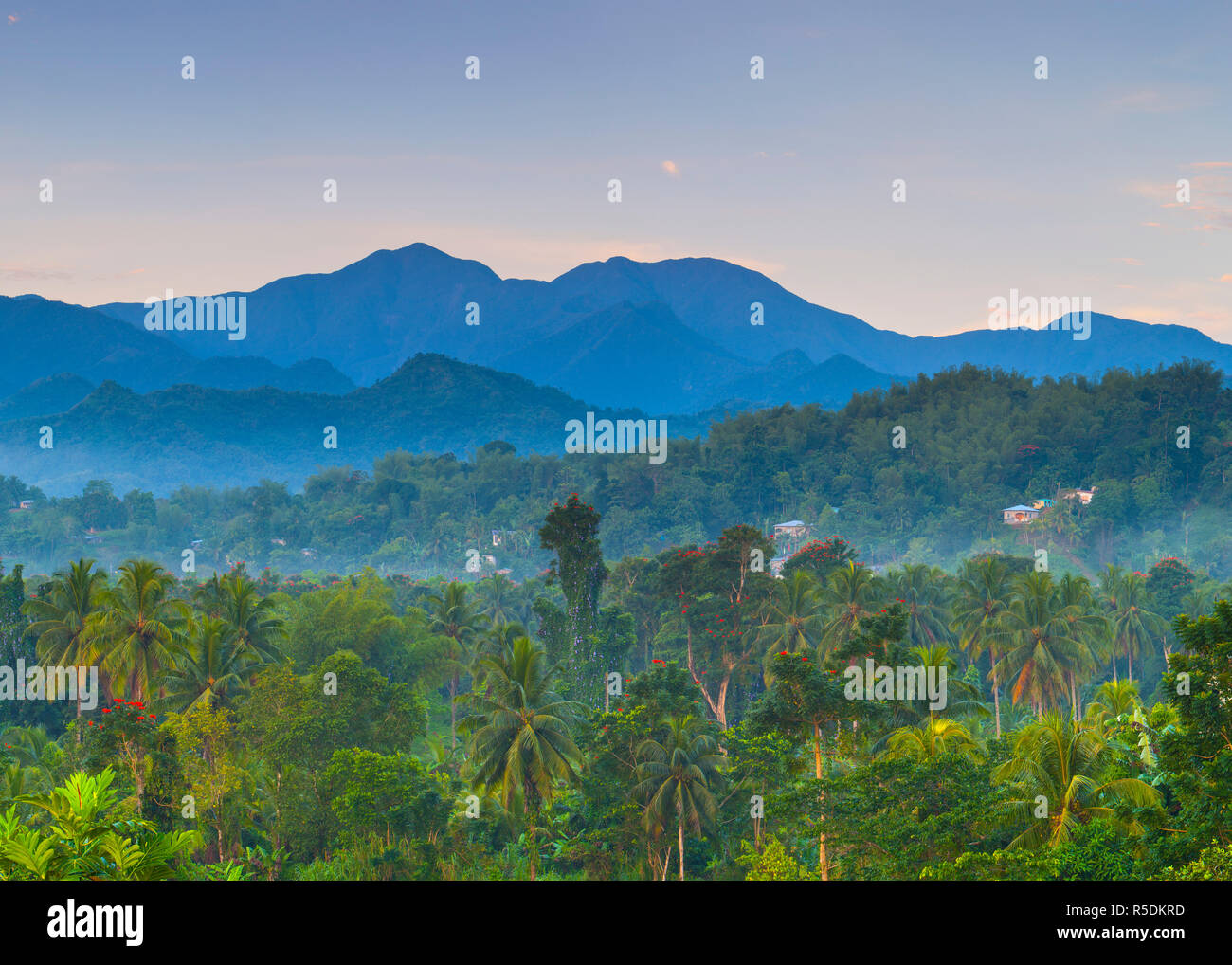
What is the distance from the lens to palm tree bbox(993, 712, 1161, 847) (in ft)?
77.2

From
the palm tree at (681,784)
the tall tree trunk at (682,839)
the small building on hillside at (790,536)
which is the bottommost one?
the tall tree trunk at (682,839)

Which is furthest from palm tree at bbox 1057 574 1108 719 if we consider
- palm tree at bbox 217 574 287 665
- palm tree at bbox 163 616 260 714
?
palm tree at bbox 163 616 260 714

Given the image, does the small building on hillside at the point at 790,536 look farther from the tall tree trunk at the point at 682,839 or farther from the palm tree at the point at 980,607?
the tall tree trunk at the point at 682,839

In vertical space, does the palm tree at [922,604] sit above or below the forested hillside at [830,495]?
below

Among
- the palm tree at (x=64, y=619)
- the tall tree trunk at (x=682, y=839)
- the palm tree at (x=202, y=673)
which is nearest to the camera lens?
the tall tree trunk at (x=682, y=839)

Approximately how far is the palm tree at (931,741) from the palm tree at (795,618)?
72.9 feet

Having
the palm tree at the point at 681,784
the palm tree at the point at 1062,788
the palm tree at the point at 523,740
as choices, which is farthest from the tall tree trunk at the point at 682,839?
the palm tree at the point at 1062,788

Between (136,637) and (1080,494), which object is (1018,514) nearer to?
(1080,494)

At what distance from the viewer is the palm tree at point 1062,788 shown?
77.2 feet

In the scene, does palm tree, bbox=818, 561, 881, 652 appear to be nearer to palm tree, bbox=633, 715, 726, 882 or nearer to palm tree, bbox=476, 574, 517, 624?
palm tree, bbox=633, 715, 726, 882

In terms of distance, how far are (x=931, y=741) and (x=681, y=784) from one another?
7.44 metres

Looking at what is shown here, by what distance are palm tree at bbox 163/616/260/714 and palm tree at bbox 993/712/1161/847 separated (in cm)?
2782

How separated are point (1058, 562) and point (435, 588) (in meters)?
64.8

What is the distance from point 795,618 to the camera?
5378 centimetres
